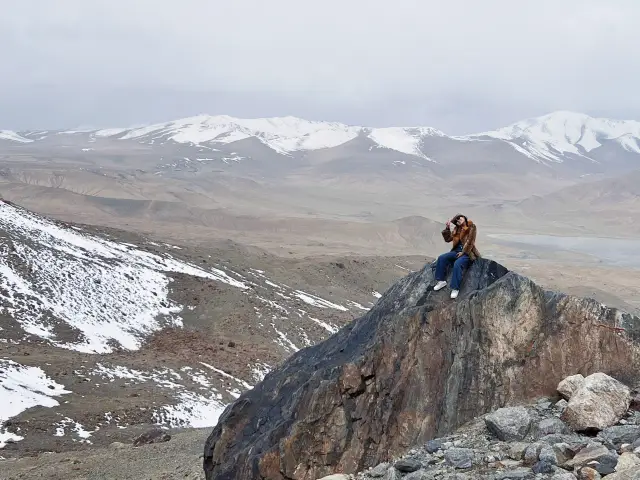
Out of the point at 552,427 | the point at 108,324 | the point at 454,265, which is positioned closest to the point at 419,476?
the point at 552,427

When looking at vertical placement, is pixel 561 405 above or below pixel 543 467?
above

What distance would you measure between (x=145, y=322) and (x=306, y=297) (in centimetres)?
1434

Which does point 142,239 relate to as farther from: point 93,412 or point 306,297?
point 93,412

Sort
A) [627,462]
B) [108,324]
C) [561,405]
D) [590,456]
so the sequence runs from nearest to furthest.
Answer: [627,462] → [590,456] → [561,405] → [108,324]

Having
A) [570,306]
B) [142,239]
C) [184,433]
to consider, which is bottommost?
[184,433]

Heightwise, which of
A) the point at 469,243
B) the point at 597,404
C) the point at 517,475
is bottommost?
the point at 517,475

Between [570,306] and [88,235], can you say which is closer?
[570,306]

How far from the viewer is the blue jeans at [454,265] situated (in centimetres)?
1033

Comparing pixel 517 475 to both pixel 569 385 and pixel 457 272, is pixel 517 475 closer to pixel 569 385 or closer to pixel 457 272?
pixel 569 385

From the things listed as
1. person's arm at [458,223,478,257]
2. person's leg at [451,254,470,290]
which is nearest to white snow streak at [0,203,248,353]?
person's leg at [451,254,470,290]

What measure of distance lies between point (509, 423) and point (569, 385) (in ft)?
4.06

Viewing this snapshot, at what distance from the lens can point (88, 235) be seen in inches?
1623

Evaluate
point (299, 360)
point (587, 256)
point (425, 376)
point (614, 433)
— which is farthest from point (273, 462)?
point (587, 256)

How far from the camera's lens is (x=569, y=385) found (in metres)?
8.22
